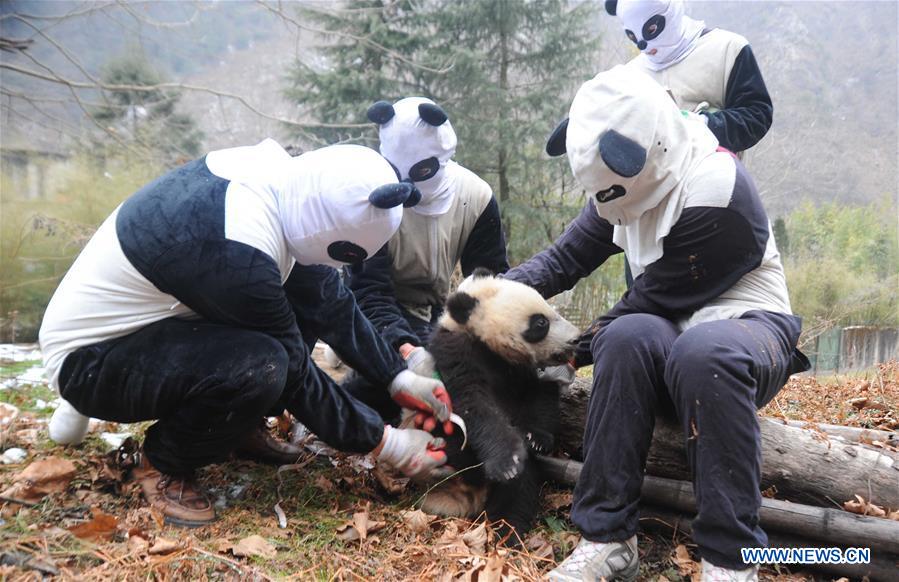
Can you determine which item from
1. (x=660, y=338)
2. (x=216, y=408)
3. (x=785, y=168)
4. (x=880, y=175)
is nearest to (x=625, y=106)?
(x=660, y=338)

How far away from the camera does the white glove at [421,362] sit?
351 cm

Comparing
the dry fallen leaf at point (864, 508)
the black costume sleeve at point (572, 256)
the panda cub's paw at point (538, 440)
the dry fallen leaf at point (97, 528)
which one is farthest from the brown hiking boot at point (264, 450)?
the dry fallen leaf at point (864, 508)

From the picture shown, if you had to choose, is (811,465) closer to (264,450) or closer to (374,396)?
(374,396)

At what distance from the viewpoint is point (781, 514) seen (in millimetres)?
2545

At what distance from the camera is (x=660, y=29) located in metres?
4.14

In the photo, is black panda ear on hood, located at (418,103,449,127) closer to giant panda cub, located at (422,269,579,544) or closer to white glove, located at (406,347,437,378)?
giant panda cub, located at (422,269,579,544)

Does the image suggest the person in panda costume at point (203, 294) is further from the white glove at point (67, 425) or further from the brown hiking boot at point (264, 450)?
the brown hiking boot at point (264, 450)

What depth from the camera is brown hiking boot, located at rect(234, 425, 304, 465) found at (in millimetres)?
3555

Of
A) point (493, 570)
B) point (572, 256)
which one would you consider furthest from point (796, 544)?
point (572, 256)

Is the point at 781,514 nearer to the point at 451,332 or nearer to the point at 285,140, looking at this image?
the point at 451,332

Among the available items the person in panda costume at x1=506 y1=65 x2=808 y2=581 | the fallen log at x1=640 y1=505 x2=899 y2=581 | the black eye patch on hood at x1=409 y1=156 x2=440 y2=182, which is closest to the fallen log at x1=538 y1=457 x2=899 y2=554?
the fallen log at x1=640 y1=505 x2=899 y2=581

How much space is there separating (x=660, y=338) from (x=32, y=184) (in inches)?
398

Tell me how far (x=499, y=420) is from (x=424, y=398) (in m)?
0.42

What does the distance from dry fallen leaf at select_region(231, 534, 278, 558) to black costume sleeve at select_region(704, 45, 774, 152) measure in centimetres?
333
